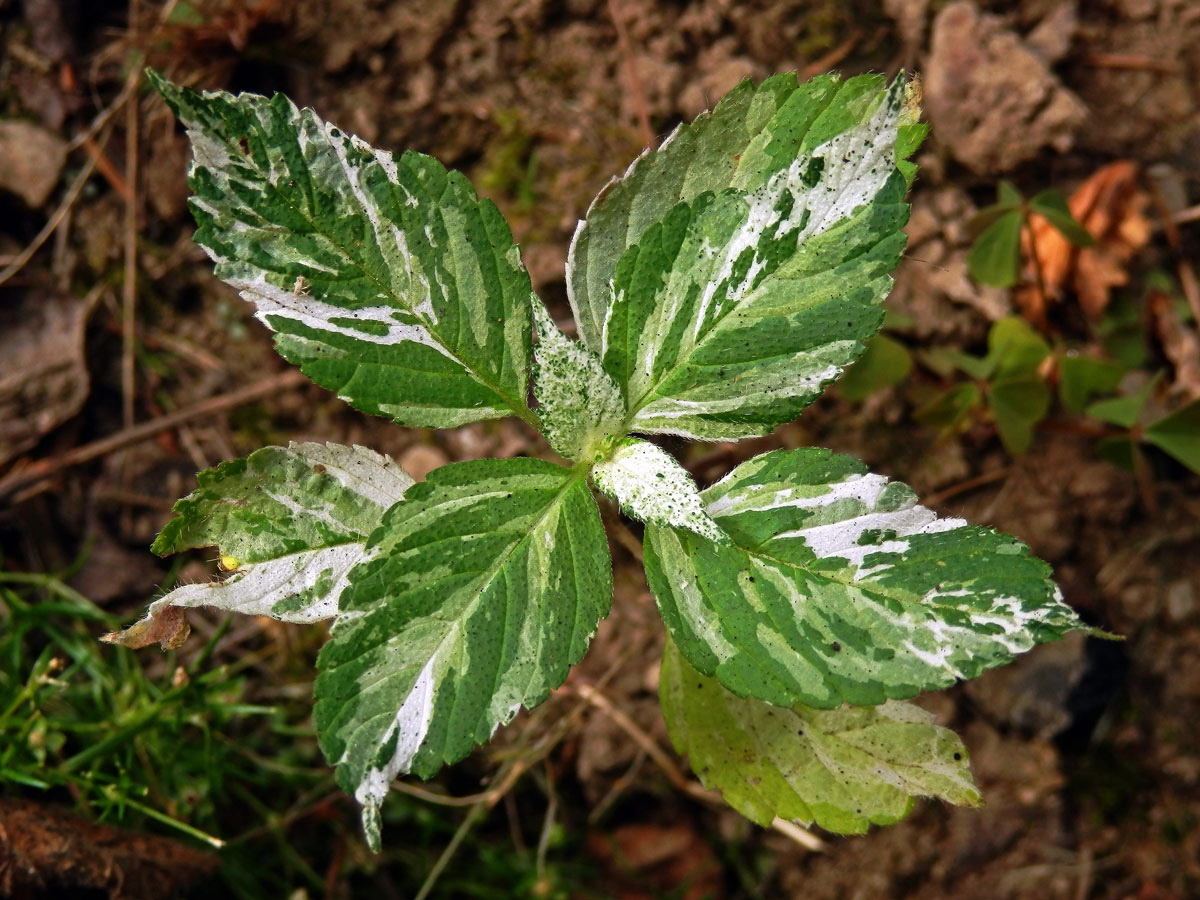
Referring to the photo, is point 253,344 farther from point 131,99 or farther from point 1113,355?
point 1113,355

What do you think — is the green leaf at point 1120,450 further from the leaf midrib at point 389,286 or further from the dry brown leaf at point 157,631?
the dry brown leaf at point 157,631

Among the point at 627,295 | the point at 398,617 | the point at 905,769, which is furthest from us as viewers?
the point at 905,769

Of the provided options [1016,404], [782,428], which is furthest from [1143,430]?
[782,428]

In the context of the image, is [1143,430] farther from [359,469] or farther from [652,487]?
[359,469]

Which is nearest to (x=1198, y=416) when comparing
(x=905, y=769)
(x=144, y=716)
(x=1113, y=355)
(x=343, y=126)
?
(x=1113, y=355)

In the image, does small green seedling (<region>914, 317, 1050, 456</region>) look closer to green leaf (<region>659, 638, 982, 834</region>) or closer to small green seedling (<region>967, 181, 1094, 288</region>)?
small green seedling (<region>967, 181, 1094, 288</region>)

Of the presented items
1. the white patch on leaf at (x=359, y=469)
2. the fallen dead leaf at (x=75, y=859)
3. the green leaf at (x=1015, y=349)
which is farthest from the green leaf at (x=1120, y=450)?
the fallen dead leaf at (x=75, y=859)
